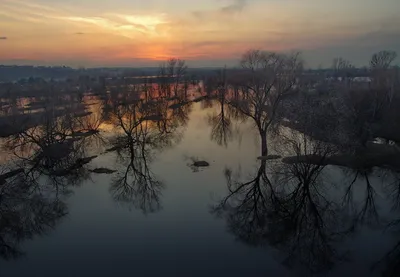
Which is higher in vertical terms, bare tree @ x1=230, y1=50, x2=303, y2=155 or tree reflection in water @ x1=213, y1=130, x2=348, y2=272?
bare tree @ x1=230, y1=50, x2=303, y2=155

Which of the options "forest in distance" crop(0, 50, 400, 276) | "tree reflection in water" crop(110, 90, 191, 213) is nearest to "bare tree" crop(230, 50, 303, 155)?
"forest in distance" crop(0, 50, 400, 276)

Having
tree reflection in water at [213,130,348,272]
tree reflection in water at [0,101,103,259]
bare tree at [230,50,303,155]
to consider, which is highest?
bare tree at [230,50,303,155]

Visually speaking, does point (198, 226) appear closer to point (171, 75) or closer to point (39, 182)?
point (39, 182)

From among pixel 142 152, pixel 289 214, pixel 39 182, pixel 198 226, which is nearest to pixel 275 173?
pixel 289 214

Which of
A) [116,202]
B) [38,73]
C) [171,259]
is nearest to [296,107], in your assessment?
[116,202]

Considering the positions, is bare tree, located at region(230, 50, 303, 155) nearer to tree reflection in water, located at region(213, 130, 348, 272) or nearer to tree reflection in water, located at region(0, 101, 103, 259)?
tree reflection in water, located at region(213, 130, 348, 272)

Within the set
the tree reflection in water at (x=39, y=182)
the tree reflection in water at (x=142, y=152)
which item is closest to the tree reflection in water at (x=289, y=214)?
the tree reflection in water at (x=142, y=152)

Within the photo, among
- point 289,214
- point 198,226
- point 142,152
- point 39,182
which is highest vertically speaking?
point 289,214

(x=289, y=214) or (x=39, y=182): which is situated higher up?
(x=289, y=214)

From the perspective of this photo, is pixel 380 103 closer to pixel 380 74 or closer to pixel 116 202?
pixel 380 74
